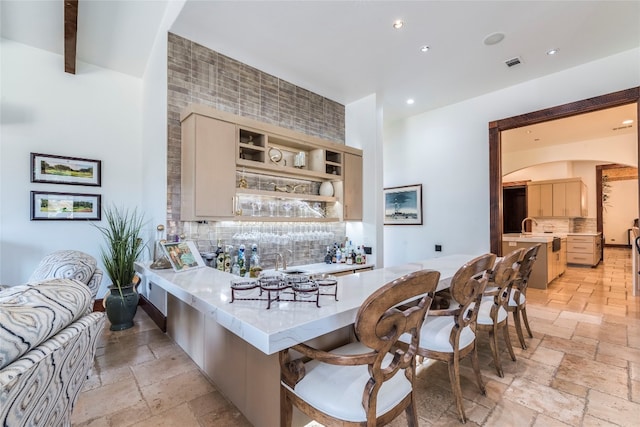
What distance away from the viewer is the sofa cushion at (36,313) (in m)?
0.72

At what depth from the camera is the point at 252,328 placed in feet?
3.60

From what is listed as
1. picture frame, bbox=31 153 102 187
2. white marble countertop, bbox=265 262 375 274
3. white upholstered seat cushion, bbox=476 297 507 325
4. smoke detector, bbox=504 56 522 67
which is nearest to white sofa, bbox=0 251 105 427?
white upholstered seat cushion, bbox=476 297 507 325

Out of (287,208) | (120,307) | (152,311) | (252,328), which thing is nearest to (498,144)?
(287,208)

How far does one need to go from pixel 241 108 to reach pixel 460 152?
11.7 ft

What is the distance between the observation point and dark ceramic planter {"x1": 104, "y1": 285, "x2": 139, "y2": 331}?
9.88ft

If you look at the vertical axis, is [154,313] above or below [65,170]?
below

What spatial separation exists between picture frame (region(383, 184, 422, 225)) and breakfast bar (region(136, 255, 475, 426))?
2.85 m

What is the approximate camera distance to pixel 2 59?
3.33 m

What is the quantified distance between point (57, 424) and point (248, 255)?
2443mm

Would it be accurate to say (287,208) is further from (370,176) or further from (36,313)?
(36,313)

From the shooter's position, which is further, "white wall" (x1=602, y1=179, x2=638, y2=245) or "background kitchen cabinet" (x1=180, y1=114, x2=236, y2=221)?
"white wall" (x1=602, y1=179, x2=638, y2=245)

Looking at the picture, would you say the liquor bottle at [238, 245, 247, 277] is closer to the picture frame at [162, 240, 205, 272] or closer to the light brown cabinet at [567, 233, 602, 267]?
the picture frame at [162, 240, 205, 272]

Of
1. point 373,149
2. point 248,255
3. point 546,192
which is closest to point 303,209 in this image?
point 248,255

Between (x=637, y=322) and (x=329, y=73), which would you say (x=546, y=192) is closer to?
(x=637, y=322)
